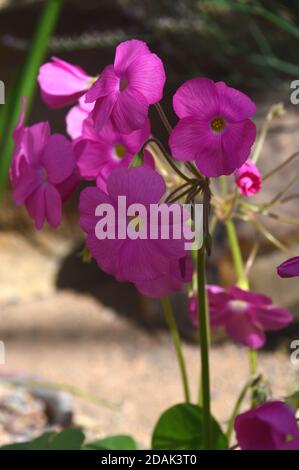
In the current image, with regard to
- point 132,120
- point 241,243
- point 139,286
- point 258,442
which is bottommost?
point 258,442

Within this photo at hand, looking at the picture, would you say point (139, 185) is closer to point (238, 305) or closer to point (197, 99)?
point (197, 99)

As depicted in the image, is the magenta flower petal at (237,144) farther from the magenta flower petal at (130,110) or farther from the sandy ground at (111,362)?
the sandy ground at (111,362)

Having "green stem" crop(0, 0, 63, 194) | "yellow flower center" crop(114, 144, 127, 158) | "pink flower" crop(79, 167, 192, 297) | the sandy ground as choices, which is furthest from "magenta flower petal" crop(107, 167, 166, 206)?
the sandy ground

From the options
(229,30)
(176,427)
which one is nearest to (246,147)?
(176,427)

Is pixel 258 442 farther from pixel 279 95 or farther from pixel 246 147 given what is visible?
pixel 279 95

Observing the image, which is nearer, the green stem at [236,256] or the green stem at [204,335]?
the green stem at [204,335]

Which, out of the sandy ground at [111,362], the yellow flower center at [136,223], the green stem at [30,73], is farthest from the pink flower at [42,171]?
the sandy ground at [111,362]

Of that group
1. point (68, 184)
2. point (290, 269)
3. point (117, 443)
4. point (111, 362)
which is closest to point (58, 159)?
point (68, 184)
